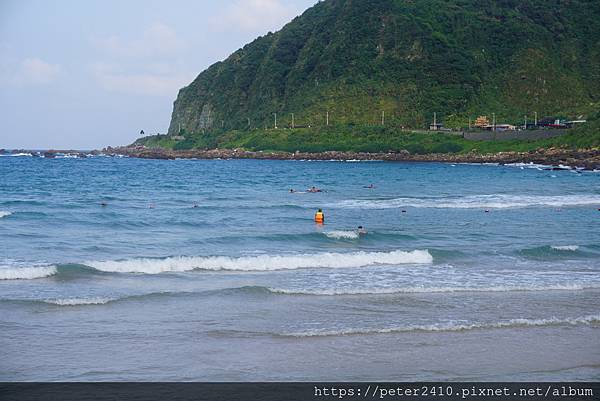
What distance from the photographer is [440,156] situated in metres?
103

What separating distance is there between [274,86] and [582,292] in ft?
446

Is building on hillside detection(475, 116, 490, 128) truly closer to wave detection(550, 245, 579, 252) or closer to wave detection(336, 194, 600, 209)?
wave detection(336, 194, 600, 209)

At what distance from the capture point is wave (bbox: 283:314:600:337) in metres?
13.3

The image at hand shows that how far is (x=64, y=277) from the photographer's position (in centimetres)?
1856

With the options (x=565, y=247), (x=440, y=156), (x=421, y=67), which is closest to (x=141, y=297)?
(x=565, y=247)

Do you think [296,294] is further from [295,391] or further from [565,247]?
[565,247]

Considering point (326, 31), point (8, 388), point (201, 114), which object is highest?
point (326, 31)

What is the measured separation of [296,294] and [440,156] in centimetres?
8931

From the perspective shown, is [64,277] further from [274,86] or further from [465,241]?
[274,86]

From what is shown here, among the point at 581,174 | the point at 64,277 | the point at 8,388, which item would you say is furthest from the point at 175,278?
the point at 581,174

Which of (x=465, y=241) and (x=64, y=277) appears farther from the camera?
(x=465, y=241)

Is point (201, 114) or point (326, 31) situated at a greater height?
point (326, 31)

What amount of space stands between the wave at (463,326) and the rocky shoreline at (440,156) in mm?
62796

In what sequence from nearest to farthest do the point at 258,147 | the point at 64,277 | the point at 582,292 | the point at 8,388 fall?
the point at 8,388
the point at 582,292
the point at 64,277
the point at 258,147
